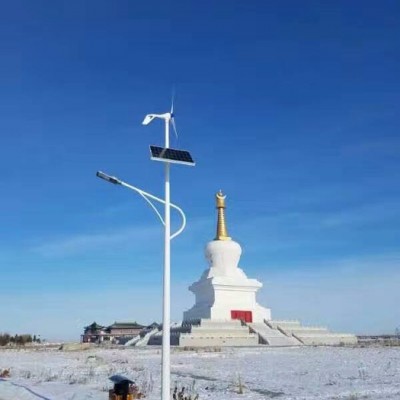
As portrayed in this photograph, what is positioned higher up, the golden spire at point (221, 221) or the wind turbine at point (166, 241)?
the golden spire at point (221, 221)

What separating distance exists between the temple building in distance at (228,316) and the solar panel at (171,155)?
3212cm

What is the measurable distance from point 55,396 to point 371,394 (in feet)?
28.1

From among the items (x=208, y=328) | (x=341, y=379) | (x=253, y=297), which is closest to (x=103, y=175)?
(x=341, y=379)

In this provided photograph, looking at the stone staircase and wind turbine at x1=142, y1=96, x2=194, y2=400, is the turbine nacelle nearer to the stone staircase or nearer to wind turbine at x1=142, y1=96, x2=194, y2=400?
wind turbine at x1=142, y1=96, x2=194, y2=400

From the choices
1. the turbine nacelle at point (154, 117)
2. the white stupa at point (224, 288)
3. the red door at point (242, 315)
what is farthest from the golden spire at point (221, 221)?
the turbine nacelle at point (154, 117)

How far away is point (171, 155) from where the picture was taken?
12375 mm

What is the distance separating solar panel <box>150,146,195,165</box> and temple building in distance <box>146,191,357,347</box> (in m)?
32.1

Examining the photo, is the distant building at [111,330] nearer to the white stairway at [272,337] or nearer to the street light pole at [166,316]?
the white stairway at [272,337]

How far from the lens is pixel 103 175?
40.6 ft

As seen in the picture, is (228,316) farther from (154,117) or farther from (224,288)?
(154,117)

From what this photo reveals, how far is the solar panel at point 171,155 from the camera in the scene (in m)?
12.1

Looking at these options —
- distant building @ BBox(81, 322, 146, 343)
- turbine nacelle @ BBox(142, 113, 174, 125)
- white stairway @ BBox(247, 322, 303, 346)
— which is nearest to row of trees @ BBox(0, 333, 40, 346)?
distant building @ BBox(81, 322, 146, 343)

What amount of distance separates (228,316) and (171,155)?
149 ft

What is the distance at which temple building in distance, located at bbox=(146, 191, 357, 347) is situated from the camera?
4522 centimetres
